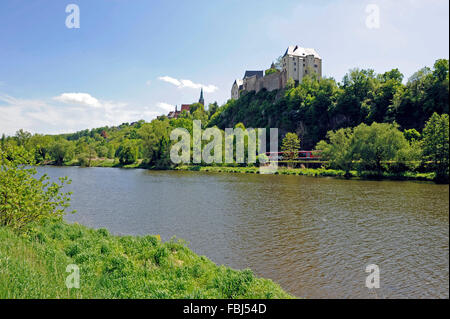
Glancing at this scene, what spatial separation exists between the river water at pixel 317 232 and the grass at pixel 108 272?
1.86 m

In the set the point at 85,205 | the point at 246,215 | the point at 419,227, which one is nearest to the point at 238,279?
the point at 419,227

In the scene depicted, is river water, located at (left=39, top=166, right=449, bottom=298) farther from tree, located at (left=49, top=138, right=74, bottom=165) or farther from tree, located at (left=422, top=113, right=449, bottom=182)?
tree, located at (left=49, top=138, right=74, bottom=165)

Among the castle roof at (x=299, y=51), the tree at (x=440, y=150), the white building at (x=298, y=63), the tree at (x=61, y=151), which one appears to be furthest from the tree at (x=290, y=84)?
the tree at (x=440, y=150)

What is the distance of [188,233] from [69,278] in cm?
762

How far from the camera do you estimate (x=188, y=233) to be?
1267cm

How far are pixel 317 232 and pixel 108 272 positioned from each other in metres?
8.93

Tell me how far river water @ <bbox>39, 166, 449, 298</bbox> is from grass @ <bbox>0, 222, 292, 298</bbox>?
1.86 m

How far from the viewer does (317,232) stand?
1255cm

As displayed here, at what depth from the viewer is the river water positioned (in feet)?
23.3

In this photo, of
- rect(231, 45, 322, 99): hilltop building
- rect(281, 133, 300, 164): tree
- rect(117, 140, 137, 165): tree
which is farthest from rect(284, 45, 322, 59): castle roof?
rect(117, 140, 137, 165): tree

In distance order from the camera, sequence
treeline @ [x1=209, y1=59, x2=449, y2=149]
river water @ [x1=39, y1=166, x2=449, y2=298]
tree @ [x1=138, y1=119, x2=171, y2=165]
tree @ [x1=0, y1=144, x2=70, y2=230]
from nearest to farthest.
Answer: river water @ [x1=39, y1=166, x2=449, y2=298] → tree @ [x1=0, y1=144, x2=70, y2=230] → treeline @ [x1=209, y1=59, x2=449, y2=149] → tree @ [x1=138, y1=119, x2=171, y2=165]

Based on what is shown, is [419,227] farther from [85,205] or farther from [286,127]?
[286,127]

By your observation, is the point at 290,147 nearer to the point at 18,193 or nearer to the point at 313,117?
the point at 313,117

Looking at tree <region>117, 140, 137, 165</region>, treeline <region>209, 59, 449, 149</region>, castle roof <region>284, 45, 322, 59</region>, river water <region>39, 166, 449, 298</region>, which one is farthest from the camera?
castle roof <region>284, 45, 322, 59</region>
